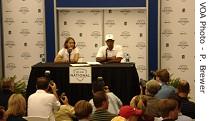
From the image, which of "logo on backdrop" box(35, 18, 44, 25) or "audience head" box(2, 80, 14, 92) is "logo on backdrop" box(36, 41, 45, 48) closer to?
"logo on backdrop" box(35, 18, 44, 25)

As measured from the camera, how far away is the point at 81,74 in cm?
772

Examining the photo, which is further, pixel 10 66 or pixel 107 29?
pixel 10 66

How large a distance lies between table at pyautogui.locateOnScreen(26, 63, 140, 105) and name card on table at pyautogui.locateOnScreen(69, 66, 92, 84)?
76 millimetres

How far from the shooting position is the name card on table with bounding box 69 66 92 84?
303 inches

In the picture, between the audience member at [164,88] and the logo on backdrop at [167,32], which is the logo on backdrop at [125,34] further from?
the audience member at [164,88]

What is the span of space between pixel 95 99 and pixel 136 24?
19.6ft

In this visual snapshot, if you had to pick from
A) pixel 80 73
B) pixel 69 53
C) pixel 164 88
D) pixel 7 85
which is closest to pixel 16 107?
pixel 7 85

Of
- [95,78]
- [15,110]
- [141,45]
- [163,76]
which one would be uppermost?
[141,45]

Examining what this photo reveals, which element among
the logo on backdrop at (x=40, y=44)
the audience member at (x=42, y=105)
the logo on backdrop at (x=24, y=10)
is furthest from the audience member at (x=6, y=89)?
the logo on backdrop at (x=24, y=10)

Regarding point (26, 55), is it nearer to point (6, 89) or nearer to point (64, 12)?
point (64, 12)

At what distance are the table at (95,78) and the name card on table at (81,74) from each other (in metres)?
0.08

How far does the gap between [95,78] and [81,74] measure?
27 centimetres
